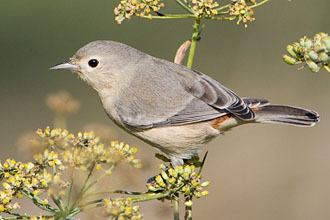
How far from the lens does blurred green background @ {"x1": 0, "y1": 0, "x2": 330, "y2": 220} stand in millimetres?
7039

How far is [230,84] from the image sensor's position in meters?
8.53

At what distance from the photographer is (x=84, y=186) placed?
238 centimetres

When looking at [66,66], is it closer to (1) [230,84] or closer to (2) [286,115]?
(2) [286,115]

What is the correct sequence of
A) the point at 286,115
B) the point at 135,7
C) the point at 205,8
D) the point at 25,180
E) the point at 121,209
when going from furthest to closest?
the point at 286,115, the point at 135,7, the point at 205,8, the point at 25,180, the point at 121,209

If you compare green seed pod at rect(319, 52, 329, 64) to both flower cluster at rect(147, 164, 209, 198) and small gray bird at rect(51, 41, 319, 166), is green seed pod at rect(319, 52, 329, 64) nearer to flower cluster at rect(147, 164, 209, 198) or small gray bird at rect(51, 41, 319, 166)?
flower cluster at rect(147, 164, 209, 198)

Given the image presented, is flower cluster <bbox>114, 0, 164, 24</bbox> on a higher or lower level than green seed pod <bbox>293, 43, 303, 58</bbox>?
higher

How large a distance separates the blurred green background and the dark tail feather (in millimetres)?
2512

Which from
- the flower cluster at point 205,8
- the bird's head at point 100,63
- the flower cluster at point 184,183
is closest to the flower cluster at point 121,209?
the flower cluster at point 184,183

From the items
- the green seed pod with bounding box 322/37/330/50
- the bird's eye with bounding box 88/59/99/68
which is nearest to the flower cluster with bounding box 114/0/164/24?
the bird's eye with bounding box 88/59/99/68

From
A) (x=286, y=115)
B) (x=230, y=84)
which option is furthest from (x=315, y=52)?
(x=230, y=84)

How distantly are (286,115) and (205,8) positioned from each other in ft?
3.56

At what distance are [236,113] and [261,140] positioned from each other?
14.4 feet

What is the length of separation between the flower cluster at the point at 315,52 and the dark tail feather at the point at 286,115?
1.32m

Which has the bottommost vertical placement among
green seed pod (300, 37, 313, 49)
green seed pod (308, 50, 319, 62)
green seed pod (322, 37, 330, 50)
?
green seed pod (308, 50, 319, 62)
